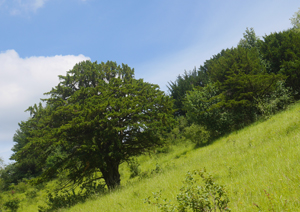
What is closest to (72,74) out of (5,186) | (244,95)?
(244,95)

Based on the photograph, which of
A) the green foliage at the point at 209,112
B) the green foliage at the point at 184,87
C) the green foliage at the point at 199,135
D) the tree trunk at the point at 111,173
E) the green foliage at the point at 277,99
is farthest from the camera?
the green foliage at the point at 184,87

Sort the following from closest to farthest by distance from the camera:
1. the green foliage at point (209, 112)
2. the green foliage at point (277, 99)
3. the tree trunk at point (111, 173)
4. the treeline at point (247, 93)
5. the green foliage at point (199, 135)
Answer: the tree trunk at point (111, 173), the green foliage at point (277, 99), the treeline at point (247, 93), the green foliage at point (209, 112), the green foliage at point (199, 135)

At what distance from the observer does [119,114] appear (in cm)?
936

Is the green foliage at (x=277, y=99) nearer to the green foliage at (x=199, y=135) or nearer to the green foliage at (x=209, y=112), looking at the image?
the green foliage at (x=209, y=112)

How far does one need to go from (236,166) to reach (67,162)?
9329 millimetres

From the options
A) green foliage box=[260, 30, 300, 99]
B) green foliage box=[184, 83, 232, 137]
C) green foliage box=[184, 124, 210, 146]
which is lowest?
green foliage box=[184, 124, 210, 146]

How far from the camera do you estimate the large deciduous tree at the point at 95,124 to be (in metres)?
9.45

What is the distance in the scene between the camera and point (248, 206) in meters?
2.93

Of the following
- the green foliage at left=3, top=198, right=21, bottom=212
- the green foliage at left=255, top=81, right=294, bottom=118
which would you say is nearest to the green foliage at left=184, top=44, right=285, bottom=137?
the green foliage at left=255, top=81, right=294, bottom=118

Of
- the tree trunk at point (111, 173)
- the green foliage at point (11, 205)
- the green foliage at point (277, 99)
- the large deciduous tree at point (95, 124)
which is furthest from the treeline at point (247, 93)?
the green foliage at point (11, 205)

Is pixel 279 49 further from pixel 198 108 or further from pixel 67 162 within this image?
pixel 67 162

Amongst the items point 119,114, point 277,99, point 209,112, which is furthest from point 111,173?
point 277,99

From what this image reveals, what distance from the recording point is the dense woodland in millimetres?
9763

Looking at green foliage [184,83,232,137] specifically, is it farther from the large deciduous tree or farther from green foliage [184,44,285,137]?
the large deciduous tree
